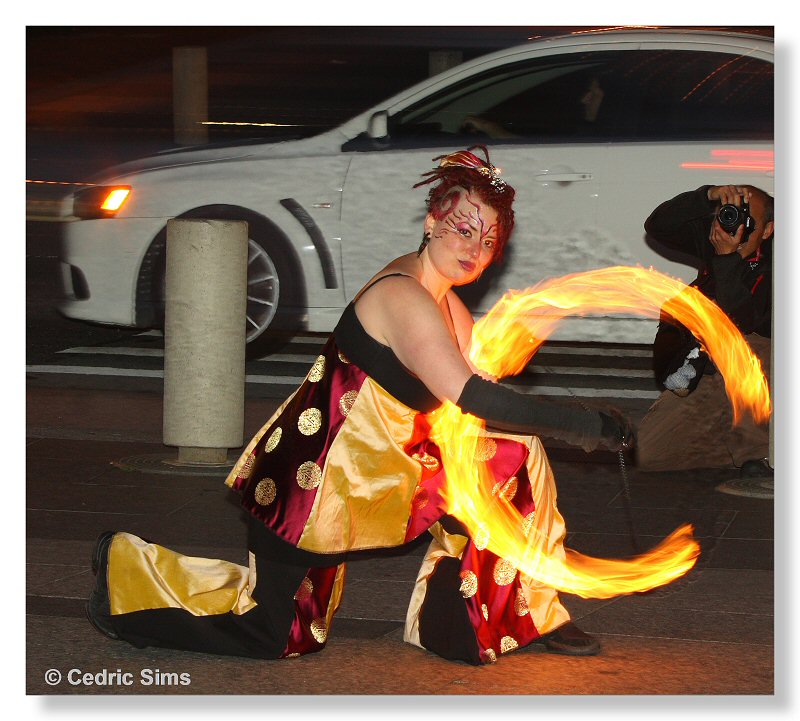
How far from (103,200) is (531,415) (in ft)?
17.2

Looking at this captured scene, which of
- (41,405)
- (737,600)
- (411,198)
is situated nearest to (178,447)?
(41,405)

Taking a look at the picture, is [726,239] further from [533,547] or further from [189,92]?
[189,92]

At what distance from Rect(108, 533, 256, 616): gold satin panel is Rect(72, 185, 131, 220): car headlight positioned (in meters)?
4.56

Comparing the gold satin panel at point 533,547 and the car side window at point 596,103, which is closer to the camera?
the gold satin panel at point 533,547

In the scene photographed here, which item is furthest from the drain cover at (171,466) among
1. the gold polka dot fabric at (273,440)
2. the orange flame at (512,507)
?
the gold polka dot fabric at (273,440)

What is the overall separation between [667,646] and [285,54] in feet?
18.3

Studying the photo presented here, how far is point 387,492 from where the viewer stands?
4.14 meters

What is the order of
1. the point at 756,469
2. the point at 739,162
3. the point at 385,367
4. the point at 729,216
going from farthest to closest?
the point at 739,162, the point at 756,469, the point at 729,216, the point at 385,367

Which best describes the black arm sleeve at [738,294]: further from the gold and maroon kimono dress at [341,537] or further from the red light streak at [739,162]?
the gold and maroon kimono dress at [341,537]

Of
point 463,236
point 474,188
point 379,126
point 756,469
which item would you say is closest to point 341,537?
point 463,236

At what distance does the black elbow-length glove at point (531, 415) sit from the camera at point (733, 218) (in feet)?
8.31

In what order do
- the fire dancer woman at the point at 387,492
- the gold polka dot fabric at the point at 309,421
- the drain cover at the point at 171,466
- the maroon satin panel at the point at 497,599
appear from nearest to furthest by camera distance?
the fire dancer woman at the point at 387,492 → the gold polka dot fabric at the point at 309,421 → the maroon satin panel at the point at 497,599 → the drain cover at the point at 171,466

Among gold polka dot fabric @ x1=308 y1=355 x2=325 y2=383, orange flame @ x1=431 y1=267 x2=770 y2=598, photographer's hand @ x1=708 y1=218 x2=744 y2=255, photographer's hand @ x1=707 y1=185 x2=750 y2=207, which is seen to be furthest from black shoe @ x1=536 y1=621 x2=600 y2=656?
photographer's hand @ x1=707 y1=185 x2=750 y2=207

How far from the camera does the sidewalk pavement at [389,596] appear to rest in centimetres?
410
